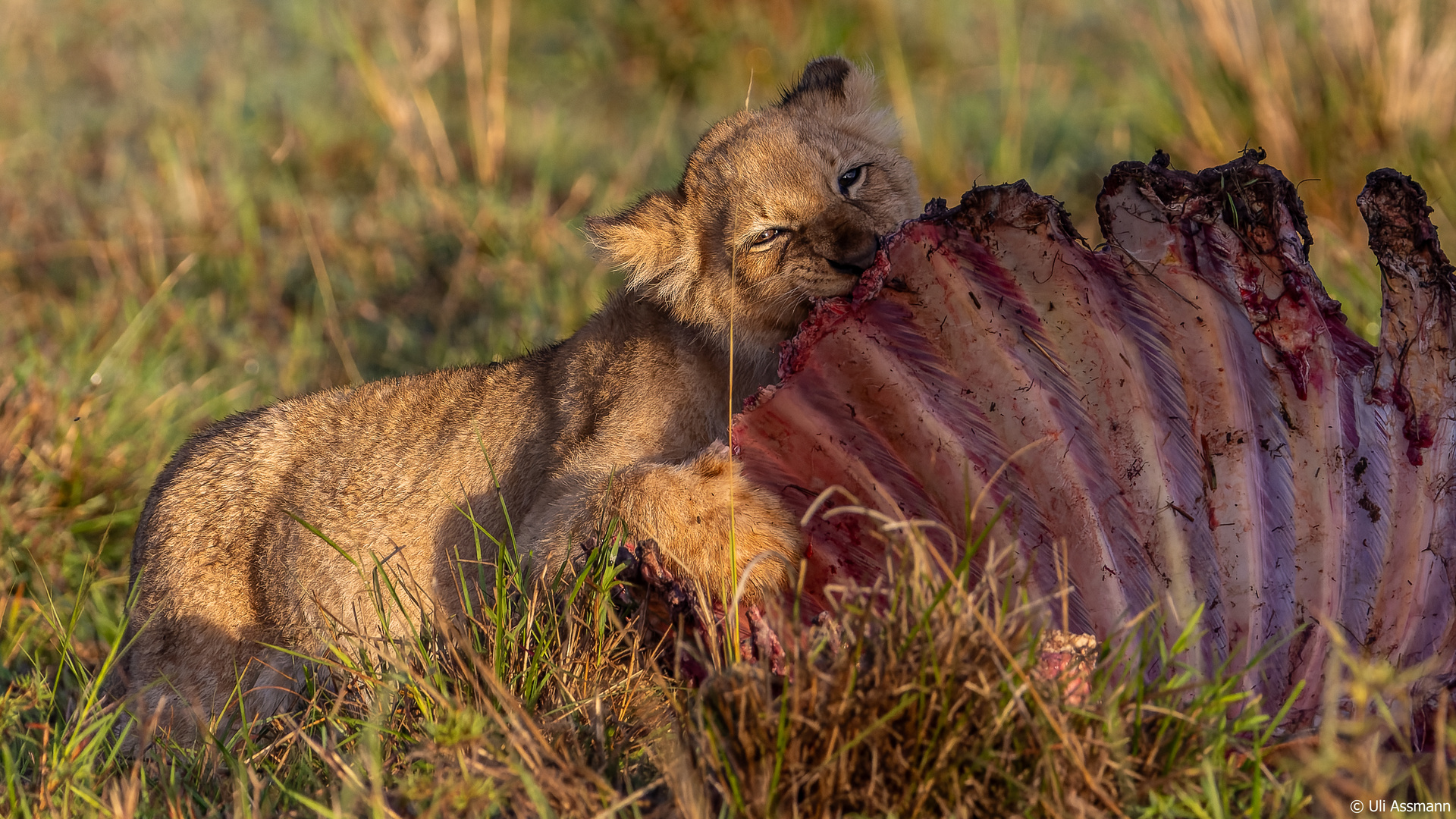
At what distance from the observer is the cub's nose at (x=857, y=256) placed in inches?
130

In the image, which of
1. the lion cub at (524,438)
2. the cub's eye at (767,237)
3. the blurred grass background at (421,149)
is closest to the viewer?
the lion cub at (524,438)

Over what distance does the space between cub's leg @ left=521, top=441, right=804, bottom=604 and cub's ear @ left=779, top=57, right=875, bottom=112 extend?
5.22 feet

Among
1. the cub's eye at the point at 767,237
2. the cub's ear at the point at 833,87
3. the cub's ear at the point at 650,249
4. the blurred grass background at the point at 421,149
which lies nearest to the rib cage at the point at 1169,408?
the cub's eye at the point at 767,237

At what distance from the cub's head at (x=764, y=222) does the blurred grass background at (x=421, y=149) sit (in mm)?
780

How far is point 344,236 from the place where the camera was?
7508mm

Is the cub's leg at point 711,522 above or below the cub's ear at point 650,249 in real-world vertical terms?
below

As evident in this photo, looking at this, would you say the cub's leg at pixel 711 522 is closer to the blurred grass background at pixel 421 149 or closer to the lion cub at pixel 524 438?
the lion cub at pixel 524 438

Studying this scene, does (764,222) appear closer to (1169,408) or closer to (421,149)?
(1169,408)

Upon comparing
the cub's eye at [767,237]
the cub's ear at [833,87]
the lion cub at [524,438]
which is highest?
the cub's ear at [833,87]

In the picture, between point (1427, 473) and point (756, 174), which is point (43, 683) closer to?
point (756, 174)

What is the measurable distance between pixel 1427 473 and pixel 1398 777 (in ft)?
2.24

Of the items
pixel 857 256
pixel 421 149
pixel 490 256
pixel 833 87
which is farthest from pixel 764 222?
pixel 421 149

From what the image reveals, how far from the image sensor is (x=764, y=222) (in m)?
3.52

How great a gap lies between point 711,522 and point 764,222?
1019 millimetres
